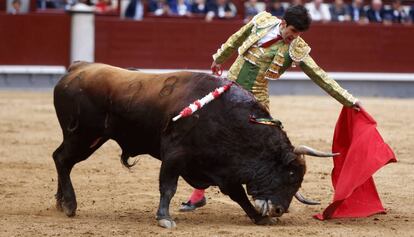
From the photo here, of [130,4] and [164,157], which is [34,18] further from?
[164,157]

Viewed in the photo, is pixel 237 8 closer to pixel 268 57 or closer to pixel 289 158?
pixel 268 57

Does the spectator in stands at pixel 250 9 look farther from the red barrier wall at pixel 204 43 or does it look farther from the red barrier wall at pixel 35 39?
the red barrier wall at pixel 35 39

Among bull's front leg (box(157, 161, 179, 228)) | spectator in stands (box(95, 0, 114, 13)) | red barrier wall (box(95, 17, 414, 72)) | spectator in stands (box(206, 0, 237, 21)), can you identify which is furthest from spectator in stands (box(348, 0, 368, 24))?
bull's front leg (box(157, 161, 179, 228))

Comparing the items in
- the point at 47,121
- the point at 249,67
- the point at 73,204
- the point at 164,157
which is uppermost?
the point at 249,67

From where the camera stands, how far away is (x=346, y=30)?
565 inches

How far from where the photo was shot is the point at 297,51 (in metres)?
5.36

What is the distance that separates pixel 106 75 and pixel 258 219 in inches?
45.0

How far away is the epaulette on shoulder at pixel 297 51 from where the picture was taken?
534 centimetres

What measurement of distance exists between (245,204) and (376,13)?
9.88 m

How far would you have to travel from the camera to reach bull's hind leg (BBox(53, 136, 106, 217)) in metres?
5.36

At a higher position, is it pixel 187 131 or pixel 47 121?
pixel 187 131

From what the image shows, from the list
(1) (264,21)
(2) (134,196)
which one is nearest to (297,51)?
(1) (264,21)

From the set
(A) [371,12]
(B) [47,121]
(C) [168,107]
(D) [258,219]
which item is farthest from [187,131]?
(A) [371,12]

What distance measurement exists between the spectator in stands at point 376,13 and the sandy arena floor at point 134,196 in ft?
14.5
